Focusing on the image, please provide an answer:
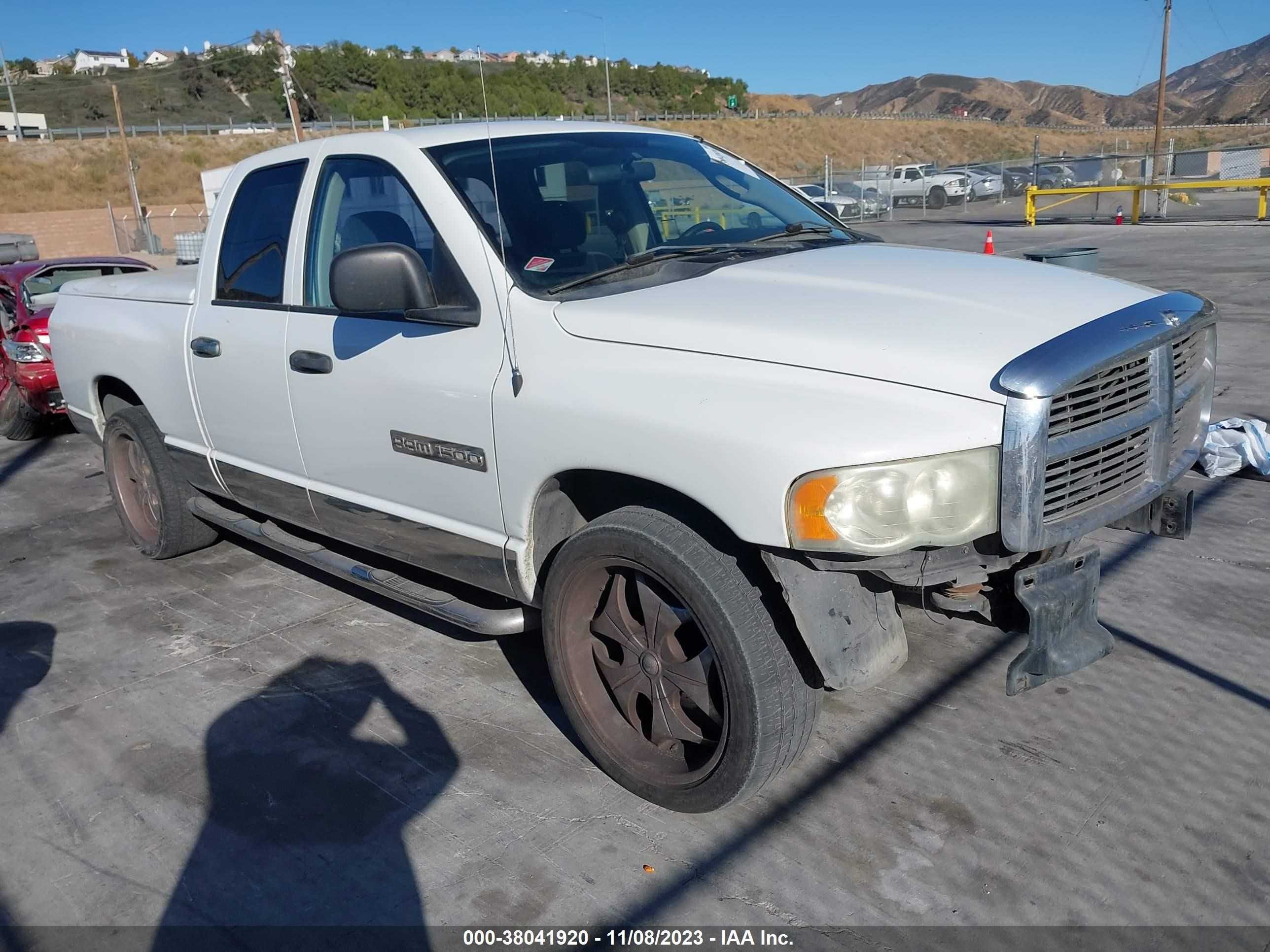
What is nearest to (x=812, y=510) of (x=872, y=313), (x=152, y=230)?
(x=872, y=313)

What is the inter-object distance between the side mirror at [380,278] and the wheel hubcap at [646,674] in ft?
3.38

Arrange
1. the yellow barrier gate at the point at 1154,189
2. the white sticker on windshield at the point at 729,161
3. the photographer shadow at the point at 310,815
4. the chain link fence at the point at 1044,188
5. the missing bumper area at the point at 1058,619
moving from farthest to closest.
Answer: the chain link fence at the point at 1044,188 < the yellow barrier gate at the point at 1154,189 < the white sticker on windshield at the point at 729,161 < the photographer shadow at the point at 310,815 < the missing bumper area at the point at 1058,619

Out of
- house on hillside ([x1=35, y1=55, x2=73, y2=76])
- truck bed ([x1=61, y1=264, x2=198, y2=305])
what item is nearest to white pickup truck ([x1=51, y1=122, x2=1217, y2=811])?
truck bed ([x1=61, y1=264, x2=198, y2=305])

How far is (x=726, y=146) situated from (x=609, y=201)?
3391cm

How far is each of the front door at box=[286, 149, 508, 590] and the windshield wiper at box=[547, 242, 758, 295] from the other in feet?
0.86

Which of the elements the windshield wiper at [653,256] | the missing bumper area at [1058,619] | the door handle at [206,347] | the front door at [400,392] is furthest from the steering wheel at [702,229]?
the door handle at [206,347]

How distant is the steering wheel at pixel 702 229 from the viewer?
3749 mm

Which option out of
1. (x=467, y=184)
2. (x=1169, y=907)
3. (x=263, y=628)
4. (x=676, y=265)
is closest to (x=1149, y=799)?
(x=1169, y=907)

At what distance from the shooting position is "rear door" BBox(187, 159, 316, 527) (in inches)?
163

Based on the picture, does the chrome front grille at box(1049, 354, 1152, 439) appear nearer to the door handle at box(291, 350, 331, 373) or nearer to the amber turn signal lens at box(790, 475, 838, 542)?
the amber turn signal lens at box(790, 475, 838, 542)

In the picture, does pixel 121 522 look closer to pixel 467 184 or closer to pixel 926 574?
pixel 467 184

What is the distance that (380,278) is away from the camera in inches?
122

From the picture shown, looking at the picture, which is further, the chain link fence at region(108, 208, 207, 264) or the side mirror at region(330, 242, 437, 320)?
the chain link fence at region(108, 208, 207, 264)

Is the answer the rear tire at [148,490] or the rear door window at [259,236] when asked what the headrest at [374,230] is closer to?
the rear door window at [259,236]
